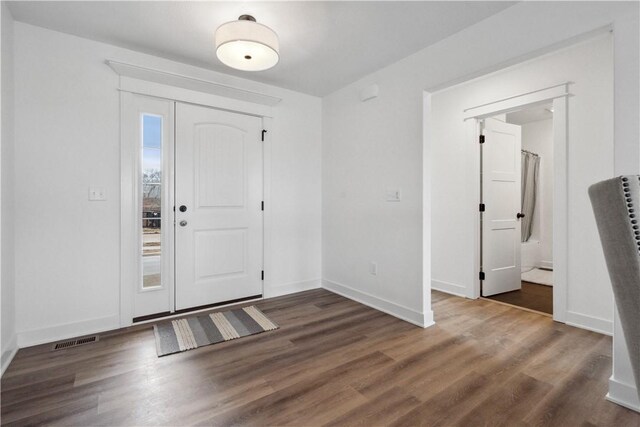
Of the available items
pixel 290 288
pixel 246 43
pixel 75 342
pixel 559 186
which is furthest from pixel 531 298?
pixel 75 342

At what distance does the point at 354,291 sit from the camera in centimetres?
357

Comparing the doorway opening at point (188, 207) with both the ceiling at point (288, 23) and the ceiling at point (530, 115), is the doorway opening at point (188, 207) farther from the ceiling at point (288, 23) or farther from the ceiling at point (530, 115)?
the ceiling at point (530, 115)

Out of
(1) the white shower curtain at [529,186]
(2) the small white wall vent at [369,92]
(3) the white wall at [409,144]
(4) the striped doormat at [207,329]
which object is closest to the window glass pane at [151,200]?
(4) the striped doormat at [207,329]

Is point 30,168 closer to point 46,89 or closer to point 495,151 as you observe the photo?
point 46,89

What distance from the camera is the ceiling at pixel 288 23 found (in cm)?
214

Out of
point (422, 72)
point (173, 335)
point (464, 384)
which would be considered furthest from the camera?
point (422, 72)

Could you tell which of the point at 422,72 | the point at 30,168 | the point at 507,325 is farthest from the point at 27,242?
the point at 507,325

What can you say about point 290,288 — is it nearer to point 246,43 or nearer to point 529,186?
point 246,43

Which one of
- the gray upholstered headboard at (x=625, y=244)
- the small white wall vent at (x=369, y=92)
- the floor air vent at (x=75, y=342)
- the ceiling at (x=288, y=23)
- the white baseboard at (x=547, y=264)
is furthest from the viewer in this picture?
the white baseboard at (x=547, y=264)

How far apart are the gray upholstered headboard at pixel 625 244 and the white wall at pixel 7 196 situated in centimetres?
311

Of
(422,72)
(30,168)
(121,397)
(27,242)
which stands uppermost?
(422,72)

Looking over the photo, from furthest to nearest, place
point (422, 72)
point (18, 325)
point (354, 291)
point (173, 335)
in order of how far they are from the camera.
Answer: point (354, 291) < point (422, 72) < point (173, 335) < point (18, 325)

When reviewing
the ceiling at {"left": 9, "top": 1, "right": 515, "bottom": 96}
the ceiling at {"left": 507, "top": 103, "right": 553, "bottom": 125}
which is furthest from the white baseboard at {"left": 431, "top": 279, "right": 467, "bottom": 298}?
the ceiling at {"left": 507, "top": 103, "right": 553, "bottom": 125}

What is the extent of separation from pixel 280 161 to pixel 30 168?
2274 mm
